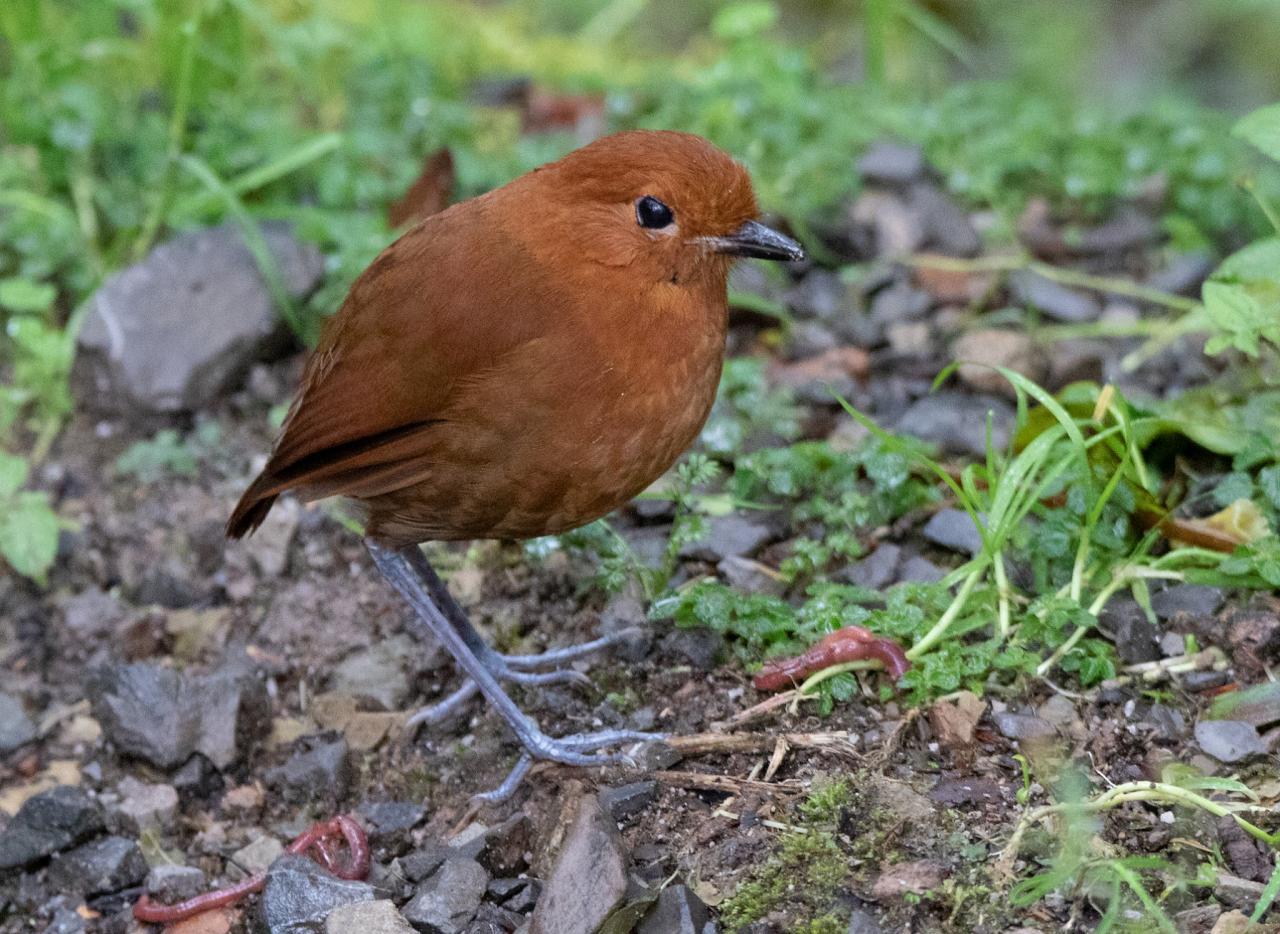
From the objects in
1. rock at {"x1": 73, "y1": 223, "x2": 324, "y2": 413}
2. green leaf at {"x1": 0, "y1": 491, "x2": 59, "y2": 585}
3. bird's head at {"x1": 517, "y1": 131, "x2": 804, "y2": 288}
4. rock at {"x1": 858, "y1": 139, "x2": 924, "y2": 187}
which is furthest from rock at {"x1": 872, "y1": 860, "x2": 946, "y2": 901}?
rock at {"x1": 858, "y1": 139, "x2": 924, "y2": 187}

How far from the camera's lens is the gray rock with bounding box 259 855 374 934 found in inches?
123

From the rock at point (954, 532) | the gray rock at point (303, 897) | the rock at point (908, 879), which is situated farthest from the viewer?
the rock at point (954, 532)

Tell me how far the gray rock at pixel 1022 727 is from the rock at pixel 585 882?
2.83ft

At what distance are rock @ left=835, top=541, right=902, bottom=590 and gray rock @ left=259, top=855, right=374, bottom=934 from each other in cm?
143

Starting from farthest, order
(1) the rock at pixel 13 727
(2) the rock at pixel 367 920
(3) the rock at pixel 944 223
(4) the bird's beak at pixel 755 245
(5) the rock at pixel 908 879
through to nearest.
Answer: (3) the rock at pixel 944 223 → (1) the rock at pixel 13 727 → (4) the bird's beak at pixel 755 245 → (2) the rock at pixel 367 920 → (5) the rock at pixel 908 879

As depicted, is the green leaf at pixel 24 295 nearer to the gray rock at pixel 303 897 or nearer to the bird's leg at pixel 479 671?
the bird's leg at pixel 479 671

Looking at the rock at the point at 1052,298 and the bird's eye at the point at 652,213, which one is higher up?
the bird's eye at the point at 652,213

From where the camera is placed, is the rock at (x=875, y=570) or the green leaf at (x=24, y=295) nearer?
the rock at (x=875, y=570)

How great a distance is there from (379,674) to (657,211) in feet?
4.94

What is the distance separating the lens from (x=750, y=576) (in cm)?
393

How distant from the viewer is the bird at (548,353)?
128 inches

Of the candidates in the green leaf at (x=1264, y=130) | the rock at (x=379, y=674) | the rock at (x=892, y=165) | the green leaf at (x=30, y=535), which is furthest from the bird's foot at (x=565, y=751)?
the rock at (x=892, y=165)

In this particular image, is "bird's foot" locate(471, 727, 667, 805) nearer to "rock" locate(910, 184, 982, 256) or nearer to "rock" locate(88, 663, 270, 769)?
"rock" locate(88, 663, 270, 769)

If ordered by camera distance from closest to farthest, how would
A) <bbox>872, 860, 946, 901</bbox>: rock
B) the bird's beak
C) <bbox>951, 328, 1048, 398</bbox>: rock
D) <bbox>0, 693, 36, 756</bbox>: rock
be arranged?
<bbox>872, 860, 946, 901</bbox>: rock < the bird's beak < <bbox>0, 693, 36, 756</bbox>: rock < <bbox>951, 328, 1048, 398</bbox>: rock
